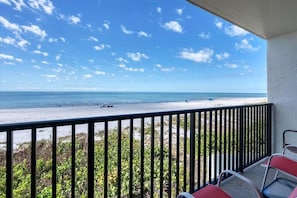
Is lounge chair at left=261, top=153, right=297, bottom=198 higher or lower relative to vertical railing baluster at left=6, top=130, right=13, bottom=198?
lower

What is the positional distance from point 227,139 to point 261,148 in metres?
1.12

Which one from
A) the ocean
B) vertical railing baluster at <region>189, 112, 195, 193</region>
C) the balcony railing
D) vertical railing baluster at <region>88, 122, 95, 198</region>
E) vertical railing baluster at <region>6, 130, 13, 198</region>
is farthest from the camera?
the ocean

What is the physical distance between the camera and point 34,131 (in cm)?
126

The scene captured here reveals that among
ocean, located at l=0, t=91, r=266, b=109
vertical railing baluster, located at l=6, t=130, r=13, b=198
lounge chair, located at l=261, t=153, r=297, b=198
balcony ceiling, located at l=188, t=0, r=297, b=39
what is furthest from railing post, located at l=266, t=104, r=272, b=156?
ocean, located at l=0, t=91, r=266, b=109

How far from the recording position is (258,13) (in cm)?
287

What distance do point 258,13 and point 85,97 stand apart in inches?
1122

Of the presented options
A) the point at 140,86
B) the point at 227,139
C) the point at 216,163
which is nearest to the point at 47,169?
the point at 216,163

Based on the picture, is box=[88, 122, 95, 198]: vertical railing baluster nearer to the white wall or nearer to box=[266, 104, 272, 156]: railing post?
box=[266, 104, 272, 156]: railing post

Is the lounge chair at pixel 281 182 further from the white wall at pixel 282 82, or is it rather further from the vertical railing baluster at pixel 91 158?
the white wall at pixel 282 82

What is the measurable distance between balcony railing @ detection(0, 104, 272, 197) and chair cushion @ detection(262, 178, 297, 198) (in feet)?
2.46

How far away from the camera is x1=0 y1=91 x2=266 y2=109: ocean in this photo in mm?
23892

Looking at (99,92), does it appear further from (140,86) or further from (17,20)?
(17,20)

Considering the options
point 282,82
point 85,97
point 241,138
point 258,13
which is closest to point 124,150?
point 241,138

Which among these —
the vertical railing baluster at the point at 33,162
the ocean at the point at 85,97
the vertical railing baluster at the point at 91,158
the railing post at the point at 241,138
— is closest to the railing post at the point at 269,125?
the railing post at the point at 241,138
